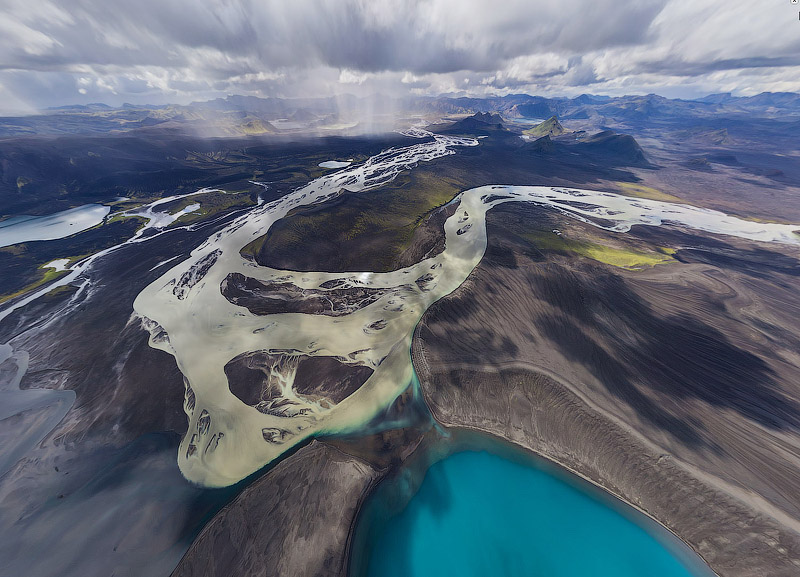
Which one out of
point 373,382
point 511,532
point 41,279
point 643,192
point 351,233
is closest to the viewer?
point 511,532

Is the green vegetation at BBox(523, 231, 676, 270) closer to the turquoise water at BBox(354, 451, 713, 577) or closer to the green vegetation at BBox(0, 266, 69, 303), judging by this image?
the turquoise water at BBox(354, 451, 713, 577)

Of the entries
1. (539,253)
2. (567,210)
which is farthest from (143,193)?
(567,210)

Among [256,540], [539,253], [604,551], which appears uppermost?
[539,253]

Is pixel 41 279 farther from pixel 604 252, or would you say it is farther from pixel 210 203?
pixel 604 252

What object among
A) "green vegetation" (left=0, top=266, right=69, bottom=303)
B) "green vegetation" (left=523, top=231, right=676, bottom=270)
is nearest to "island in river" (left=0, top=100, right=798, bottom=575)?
"green vegetation" (left=523, top=231, right=676, bottom=270)

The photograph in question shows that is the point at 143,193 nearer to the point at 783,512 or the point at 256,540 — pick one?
the point at 256,540

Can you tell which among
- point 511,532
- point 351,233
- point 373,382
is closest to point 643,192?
point 351,233
